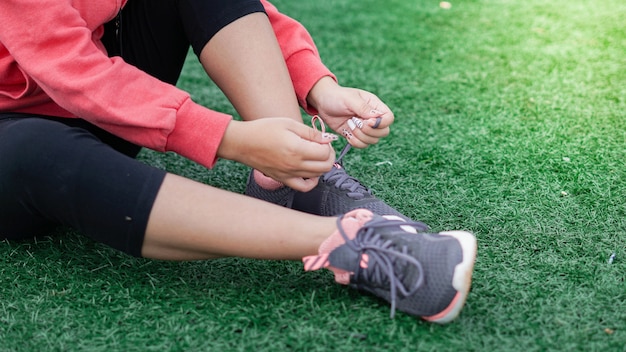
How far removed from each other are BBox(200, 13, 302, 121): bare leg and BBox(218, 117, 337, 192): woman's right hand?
148 millimetres

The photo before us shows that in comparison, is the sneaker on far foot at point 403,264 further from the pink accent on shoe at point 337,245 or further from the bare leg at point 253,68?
the bare leg at point 253,68

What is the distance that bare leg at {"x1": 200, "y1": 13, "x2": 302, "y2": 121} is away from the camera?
3.68 feet

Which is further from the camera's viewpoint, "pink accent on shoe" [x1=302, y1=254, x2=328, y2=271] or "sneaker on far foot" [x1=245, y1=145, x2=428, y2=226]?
"sneaker on far foot" [x1=245, y1=145, x2=428, y2=226]

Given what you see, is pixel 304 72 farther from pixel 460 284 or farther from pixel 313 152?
pixel 460 284

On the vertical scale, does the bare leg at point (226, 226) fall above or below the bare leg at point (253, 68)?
below

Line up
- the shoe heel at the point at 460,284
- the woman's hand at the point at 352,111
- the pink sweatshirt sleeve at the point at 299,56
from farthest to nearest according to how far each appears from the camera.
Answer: the pink sweatshirt sleeve at the point at 299,56, the woman's hand at the point at 352,111, the shoe heel at the point at 460,284

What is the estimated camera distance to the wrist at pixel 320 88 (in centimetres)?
120

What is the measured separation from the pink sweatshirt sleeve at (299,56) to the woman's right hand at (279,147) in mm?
246

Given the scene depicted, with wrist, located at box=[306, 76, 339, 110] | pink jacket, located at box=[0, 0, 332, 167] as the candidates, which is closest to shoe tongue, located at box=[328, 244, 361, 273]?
pink jacket, located at box=[0, 0, 332, 167]

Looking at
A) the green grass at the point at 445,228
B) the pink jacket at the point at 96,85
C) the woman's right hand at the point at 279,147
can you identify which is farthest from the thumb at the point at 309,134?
the green grass at the point at 445,228

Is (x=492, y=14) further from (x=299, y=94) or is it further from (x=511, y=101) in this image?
(x=299, y=94)

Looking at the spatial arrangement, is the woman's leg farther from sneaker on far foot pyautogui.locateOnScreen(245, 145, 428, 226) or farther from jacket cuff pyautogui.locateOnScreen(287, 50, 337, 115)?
jacket cuff pyautogui.locateOnScreen(287, 50, 337, 115)

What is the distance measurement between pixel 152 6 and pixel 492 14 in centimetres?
161

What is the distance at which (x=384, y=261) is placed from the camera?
918 mm
